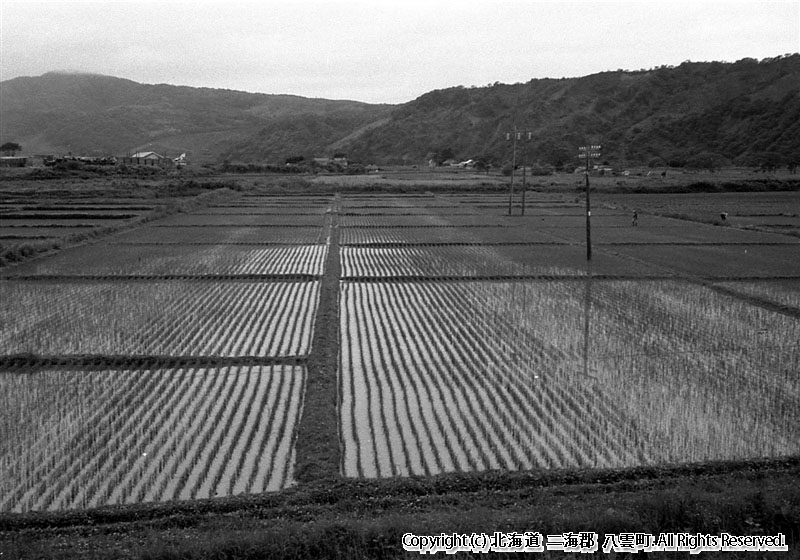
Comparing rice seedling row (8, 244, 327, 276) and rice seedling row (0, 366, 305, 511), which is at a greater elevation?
rice seedling row (8, 244, 327, 276)

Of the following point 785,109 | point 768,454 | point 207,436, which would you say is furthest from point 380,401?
point 785,109

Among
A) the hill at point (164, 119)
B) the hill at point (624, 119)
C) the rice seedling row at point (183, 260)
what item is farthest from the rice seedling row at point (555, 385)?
the hill at point (164, 119)

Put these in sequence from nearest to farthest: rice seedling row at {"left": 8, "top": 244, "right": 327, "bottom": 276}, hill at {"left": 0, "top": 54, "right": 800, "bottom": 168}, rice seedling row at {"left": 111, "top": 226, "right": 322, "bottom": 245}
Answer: rice seedling row at {"left": 8, "top": 244, "right": 327, "bottom": 276} → rice seedling row at {"left": 111, "top": 226, "right": 322, "bottom": 245} → hill at {"left": 0, "top": 54, "right": 800, "bottom": 168}

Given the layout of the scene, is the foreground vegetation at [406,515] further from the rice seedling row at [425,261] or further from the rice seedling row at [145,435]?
the rice seedling row at [425,261]

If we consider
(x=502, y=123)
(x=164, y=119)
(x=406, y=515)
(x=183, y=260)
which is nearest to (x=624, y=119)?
(x=502, y=123)

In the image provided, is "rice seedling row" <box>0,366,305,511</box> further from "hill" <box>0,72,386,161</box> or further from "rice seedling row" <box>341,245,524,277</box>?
"hill" <box>0,72,386,161</box>

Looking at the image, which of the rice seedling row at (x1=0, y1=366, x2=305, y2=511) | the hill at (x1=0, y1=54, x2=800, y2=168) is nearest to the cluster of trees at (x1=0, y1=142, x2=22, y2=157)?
the hill at (x1=0, y1=54, x2=800, y2=168)
